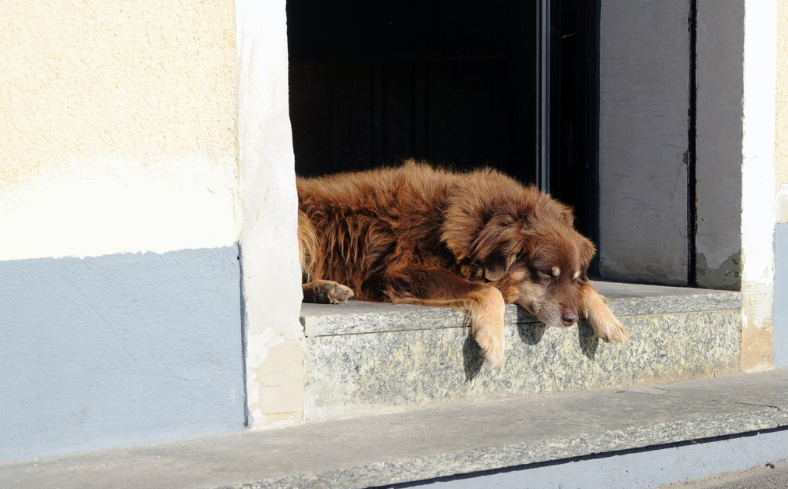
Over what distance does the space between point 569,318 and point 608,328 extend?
257 mm

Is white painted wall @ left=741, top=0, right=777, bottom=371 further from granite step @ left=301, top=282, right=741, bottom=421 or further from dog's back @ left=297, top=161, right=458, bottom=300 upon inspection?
dog's back @ left=297, top=161, right=458, bottom=300

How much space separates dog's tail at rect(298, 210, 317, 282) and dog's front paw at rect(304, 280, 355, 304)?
0.72 ft

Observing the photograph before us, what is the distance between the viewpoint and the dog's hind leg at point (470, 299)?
13.1 feet

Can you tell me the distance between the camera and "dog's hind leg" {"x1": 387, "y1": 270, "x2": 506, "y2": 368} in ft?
13.1

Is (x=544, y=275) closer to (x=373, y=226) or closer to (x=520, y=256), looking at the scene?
(x=520, y=256)

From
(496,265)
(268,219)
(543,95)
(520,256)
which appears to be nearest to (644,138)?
(543,95)

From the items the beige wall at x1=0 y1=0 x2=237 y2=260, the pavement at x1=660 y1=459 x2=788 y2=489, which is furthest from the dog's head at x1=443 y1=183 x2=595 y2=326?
the beige wall at x1=0 y1=0 x2=237 y2=260

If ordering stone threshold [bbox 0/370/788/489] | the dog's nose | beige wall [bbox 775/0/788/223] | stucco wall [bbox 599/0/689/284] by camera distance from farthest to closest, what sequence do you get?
stucco wall [bbox 599/0/689/284], beige wall [bbox 775/0/788/223], the dog's nose, stone threshold [bbox 0/370/788/489]

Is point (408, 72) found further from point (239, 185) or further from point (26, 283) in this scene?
point (26, 283)

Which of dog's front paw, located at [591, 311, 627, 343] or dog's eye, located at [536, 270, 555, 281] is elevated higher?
dog's eye, located at [536, 270, 555, 281]

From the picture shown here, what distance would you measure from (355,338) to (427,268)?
0.72m

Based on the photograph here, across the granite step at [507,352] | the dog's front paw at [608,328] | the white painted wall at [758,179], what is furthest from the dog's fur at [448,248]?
the white painted wall at [758,179]

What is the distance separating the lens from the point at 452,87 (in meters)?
7.69

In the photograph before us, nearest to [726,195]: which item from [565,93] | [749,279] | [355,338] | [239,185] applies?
[749,279]
